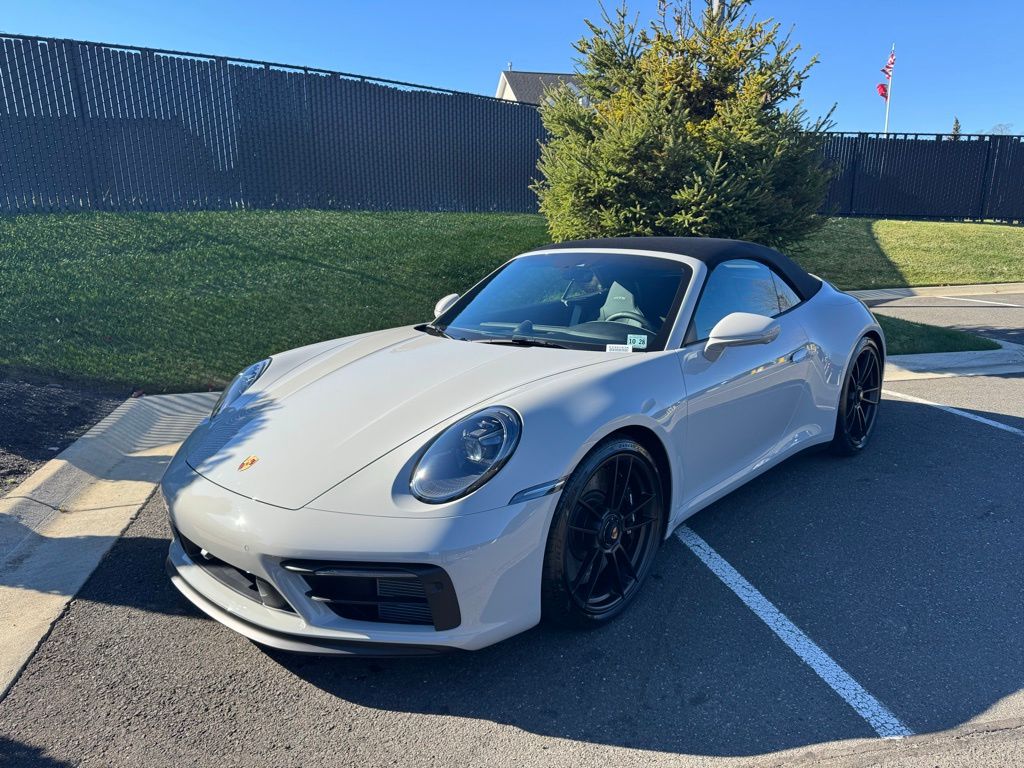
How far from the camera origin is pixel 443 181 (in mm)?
13492

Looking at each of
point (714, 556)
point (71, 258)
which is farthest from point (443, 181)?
point (714, 556)

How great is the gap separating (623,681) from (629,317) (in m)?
1.64

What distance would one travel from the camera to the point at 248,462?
103 inches

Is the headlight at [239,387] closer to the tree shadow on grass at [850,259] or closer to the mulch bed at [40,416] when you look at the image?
the mulch bed at [40,416]

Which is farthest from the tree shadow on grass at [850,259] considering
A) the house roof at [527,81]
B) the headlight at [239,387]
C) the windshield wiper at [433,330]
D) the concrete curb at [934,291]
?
Answer: the house roof at [527,81]

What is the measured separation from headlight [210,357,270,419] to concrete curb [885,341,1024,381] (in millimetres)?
5821

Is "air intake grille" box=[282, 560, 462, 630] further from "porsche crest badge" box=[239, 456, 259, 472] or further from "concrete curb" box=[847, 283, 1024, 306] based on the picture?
"concrete curb" box=[847, 283, 1024, 306]

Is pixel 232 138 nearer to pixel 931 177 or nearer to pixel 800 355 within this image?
pixel 800 355

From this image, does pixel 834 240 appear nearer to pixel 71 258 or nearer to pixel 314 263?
pixel 314 263

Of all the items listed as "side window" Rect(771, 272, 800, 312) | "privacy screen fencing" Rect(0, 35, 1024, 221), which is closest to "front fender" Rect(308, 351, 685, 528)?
"side window" Rect(771, 272, 800, 312)

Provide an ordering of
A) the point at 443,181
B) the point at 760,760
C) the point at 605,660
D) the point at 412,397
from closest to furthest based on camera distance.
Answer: the point at 760,760 → the point at 605,660 → the point at 412,397 → the point at 443,181

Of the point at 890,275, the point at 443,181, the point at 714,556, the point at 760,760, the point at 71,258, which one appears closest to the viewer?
the point at 760,760

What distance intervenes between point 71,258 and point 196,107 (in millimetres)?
3656

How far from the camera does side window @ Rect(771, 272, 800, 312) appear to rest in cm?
412
